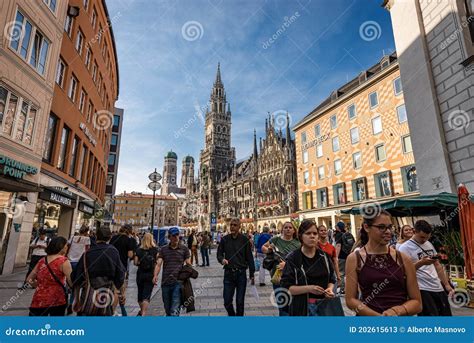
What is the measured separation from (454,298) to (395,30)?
11.1 m

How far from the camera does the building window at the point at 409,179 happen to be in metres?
21.7

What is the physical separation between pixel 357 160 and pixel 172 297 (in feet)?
85.9

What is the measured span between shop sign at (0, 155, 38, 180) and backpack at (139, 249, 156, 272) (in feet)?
24.2

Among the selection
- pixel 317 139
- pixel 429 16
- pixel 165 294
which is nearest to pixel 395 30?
pixel 429 16

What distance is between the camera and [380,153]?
81.4 feet

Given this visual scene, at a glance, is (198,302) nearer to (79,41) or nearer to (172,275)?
(172,275)

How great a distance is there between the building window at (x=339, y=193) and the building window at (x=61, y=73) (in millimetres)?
25864

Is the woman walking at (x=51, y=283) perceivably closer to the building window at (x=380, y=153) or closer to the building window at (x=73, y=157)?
the building window at (x=73, y=157)

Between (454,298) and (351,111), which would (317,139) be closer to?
(351,111)

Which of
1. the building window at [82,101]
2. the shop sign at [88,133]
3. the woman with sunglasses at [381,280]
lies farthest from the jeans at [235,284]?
the building window at [82,101]

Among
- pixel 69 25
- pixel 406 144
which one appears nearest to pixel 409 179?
pixel 406 144

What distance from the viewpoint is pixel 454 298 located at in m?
6.78

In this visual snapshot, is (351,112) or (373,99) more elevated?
(373,99)

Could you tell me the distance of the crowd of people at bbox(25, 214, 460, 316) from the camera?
2.45 meters
